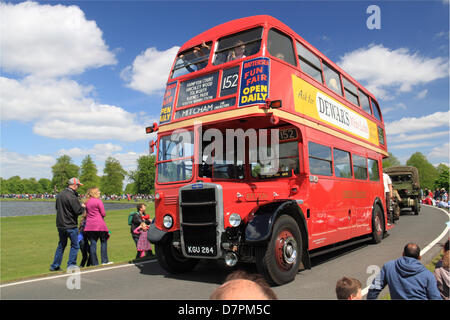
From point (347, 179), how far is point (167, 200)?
5.01m

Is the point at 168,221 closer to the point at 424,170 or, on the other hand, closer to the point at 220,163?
the point at 220,163

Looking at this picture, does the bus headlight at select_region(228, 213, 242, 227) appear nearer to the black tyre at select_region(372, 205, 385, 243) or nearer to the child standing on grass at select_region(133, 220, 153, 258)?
the child standing on grass at select_region(133, 220, 153, 258)

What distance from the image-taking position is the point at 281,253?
598cm

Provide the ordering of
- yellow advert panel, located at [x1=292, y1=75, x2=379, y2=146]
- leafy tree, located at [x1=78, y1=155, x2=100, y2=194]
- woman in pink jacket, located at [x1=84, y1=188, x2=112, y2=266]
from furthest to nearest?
leafy tree, located at [x1=78, y1=155, x2=100, y2=194] < woman in pink jacket, located at [x1=84, y1=188, x2=112, y2=266] < yellow advert panel, located at [x1=292, y1=75, x2=379, y2=146]

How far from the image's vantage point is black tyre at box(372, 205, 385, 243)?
420 inches

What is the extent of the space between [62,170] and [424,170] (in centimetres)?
11198

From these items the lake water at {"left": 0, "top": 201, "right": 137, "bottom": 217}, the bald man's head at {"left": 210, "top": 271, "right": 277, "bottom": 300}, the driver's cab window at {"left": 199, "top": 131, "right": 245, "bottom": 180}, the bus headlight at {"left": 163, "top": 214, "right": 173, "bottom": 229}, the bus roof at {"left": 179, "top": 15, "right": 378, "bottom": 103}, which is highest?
the bus roof at {"left": 179, "top": 15, "right": 378, "bottom": 103}

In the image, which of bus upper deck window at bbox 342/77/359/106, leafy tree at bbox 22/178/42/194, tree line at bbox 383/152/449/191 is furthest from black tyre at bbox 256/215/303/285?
leafy tree at bbox 22/178/42/194

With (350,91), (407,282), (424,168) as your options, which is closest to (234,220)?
(407,282)

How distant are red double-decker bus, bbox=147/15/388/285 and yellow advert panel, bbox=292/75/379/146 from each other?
0.15 ft

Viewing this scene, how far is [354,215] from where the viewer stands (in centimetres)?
947

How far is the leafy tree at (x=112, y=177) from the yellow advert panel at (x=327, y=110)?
361 ft
